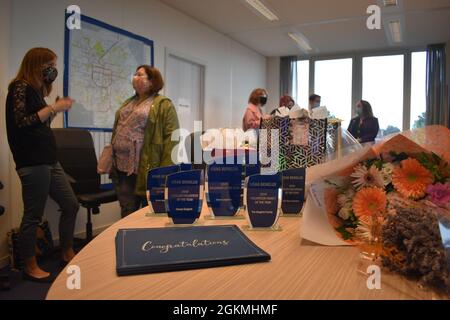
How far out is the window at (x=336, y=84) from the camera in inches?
299

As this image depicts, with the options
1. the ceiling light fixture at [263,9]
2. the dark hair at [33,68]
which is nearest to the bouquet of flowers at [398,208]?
the dark hair at [33,68]

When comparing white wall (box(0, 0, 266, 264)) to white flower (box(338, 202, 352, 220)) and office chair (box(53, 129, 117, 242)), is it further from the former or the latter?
white flower (box(338, 202, 352, 220))

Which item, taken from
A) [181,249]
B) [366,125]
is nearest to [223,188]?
[181,249]

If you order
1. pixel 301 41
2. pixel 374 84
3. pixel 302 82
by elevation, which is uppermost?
pixel 301 41

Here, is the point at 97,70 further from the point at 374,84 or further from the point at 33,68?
the point at 374,84

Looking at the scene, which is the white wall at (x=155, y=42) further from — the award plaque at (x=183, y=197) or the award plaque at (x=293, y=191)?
the award plaque at (x=293, y=191)

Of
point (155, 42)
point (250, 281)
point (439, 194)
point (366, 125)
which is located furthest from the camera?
point (366, 125)

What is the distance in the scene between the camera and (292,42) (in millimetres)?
6781

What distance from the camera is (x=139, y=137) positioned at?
247cm

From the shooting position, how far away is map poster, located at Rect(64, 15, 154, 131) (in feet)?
11.4

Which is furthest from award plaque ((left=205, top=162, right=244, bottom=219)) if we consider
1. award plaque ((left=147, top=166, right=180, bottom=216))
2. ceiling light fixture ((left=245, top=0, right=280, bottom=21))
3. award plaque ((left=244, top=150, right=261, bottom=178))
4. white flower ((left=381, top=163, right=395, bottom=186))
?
ceiling light fixture ((left=245, top=0, right=280, bottom=21))

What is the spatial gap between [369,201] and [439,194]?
0.13m
